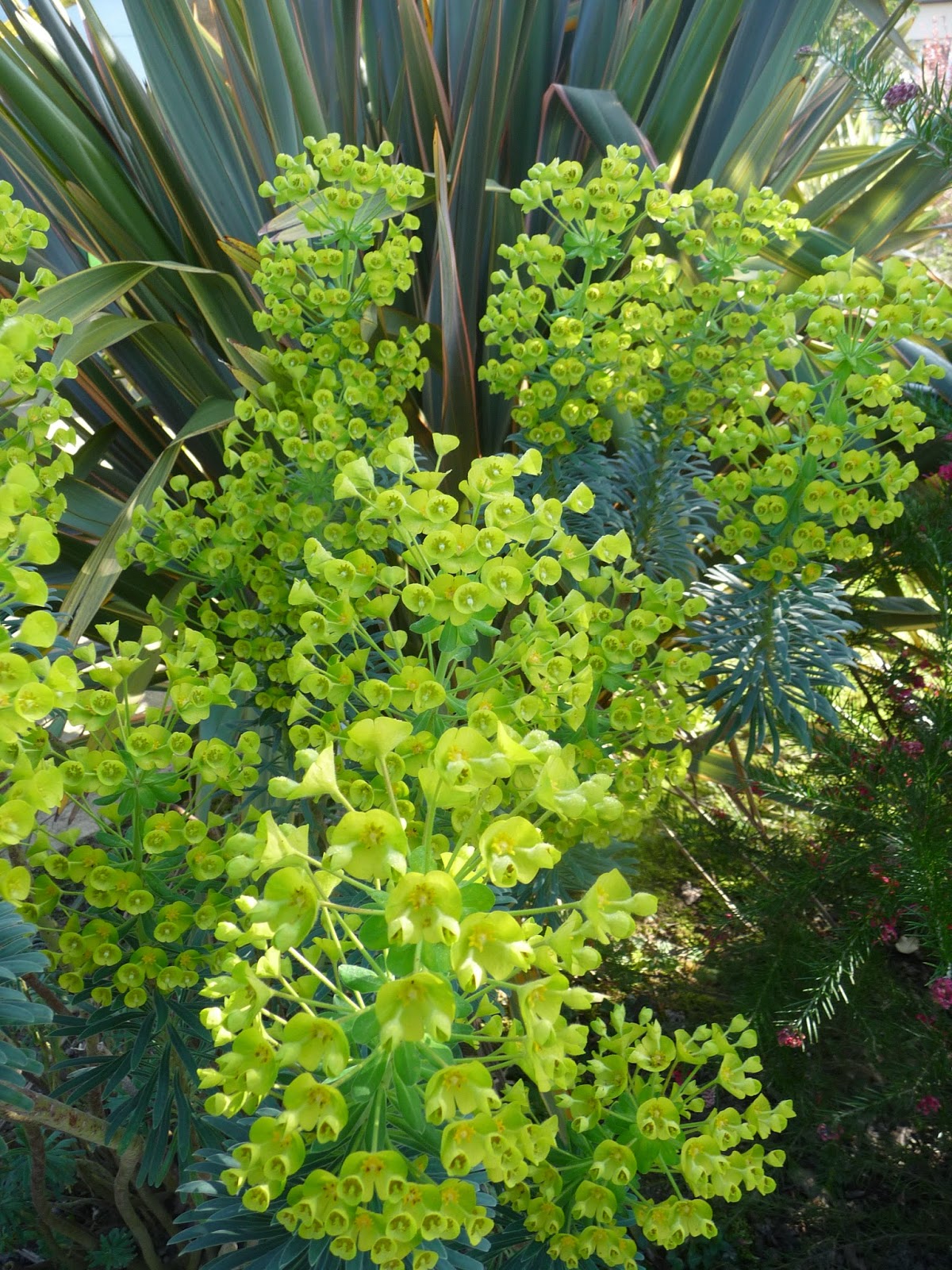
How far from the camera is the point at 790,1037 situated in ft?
4.56

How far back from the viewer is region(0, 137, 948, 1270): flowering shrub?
0.63 metres

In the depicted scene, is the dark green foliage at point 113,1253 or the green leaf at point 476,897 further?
the dark green foliage at point 113,1253

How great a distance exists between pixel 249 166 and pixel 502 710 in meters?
1.83

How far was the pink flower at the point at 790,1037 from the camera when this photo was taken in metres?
1.39

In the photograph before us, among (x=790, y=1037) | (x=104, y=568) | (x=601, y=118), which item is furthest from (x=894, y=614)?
(x=104, y=568)

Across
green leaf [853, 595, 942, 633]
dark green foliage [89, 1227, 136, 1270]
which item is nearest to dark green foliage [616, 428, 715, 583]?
green leaf [853, 595, 942, 633]

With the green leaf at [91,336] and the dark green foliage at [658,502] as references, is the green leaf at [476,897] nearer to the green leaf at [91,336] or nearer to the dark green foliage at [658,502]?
the dark green foliage at [658,502]

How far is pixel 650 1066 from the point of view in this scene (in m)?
0.89

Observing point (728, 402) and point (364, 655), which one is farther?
point (728, 402)

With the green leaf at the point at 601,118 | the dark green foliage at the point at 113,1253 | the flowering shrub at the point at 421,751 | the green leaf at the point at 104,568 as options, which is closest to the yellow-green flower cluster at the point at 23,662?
the flowering shrub at the point at 421,751

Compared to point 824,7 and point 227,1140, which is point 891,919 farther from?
point 824,7

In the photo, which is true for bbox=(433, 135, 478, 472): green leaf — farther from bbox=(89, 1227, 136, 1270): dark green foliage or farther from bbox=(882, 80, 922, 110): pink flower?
bbox=(89, 1227, 136, 1270): dark green foliage

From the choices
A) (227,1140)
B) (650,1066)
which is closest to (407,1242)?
(650,1066)

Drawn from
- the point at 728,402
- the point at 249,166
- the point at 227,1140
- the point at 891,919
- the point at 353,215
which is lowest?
the point at 227,1140
